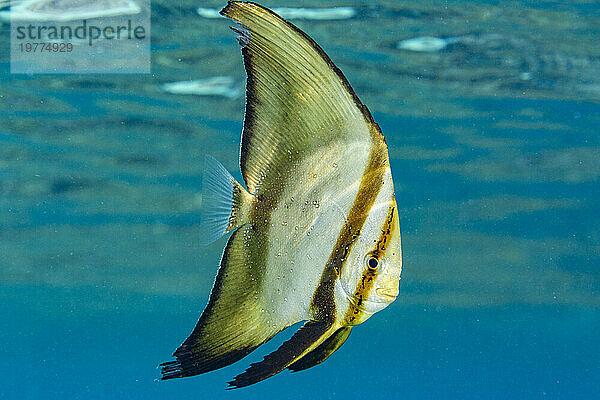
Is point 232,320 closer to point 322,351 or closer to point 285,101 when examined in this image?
point 322,351

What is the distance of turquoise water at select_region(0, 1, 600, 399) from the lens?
1100 centimetres

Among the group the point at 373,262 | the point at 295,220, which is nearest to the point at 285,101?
the point at 295,220

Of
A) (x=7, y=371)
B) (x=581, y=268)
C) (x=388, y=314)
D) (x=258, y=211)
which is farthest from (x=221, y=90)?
(x=7, y=371)

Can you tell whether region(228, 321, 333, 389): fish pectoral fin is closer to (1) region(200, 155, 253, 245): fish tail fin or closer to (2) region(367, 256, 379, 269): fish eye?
(2) region(367, 256, 379, 269): fish eye

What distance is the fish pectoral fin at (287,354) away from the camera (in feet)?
3.31

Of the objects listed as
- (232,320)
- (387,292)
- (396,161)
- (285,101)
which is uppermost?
(285,101)

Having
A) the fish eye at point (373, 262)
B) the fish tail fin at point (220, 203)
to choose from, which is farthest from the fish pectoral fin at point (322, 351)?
the fish tail fin at point (220, 203)

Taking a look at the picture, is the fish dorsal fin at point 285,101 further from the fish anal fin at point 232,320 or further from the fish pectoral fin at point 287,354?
the fish pectoral fin at point 287,354

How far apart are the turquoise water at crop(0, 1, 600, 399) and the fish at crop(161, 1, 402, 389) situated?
0.11 m

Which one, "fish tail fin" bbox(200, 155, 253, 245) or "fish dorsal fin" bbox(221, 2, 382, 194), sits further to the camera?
"fish tail fin" bbox(200, 155, 253, 245)

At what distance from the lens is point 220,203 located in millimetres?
1280

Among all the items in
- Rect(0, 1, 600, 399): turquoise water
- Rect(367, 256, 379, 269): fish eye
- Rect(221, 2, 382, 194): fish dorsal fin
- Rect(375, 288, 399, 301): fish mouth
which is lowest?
Rect(0, 1, 600, 399): turquoise water

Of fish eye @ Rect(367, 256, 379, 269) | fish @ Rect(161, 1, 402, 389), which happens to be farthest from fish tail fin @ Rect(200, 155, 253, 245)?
fish eye @ Rect(367, 256, 379, 269)

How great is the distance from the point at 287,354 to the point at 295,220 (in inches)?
11.4
